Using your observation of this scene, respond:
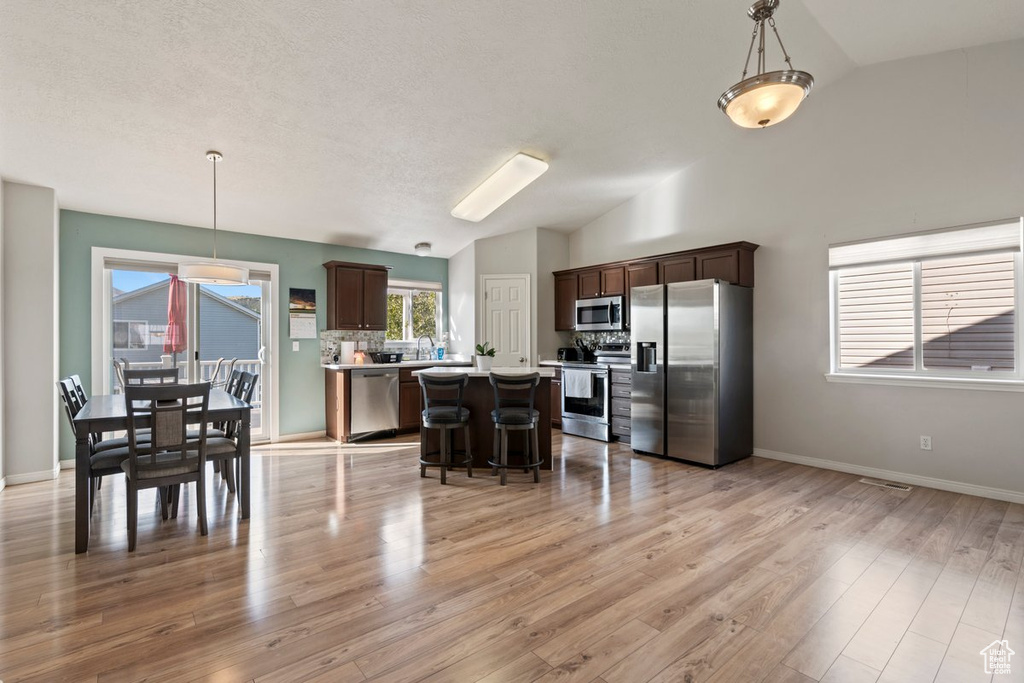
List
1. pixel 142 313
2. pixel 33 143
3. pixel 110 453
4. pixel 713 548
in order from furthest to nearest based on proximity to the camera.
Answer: pixel 142 313 < pixel 33 143 < pixel 110 453 < pixel 713 548

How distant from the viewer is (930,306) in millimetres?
4148

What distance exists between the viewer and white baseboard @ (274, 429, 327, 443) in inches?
230

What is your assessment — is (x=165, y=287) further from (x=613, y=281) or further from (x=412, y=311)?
(x=613, y=281)

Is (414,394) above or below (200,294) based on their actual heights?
below

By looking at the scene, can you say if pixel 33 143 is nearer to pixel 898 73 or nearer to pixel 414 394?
pixel 414 394

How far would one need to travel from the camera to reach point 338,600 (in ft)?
7.45

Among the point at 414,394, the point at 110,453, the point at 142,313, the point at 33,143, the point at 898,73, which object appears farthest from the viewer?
the point at 414,394

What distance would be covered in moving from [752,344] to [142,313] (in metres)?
6.59

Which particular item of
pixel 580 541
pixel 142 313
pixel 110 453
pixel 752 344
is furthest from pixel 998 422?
pixel 142 313

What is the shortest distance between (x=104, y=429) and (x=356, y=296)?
11.6 ft

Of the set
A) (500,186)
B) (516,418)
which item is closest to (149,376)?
(516,418)

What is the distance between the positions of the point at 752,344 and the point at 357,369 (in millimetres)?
4603

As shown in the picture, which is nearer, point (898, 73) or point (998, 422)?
point (998, 422)

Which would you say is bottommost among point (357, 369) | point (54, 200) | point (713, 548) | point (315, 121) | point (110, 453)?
point (713, 548)
